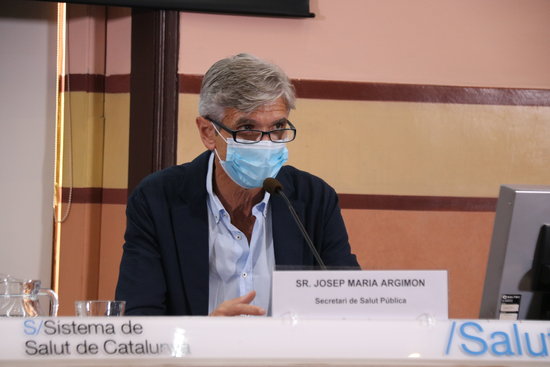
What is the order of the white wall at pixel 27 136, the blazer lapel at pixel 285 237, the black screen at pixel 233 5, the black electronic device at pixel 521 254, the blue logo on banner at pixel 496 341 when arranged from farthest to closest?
the white wall at pixel 27 136
the black screen at pixel 233 5
the blazer lapel at pixel 285 237
the black electronic device at pixel 521 254
the blue logo on banner at pixel 496 341

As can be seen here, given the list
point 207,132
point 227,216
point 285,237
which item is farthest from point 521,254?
point 207,132

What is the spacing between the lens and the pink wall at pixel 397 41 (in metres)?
3.32

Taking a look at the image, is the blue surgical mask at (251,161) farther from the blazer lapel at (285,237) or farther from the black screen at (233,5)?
the black screen at (233,5)

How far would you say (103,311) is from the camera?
1308 millimetres

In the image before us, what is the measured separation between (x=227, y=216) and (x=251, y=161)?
0.16 metres

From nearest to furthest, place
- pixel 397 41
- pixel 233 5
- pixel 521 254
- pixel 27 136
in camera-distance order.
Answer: pixel 521 254, pixel 233 5, pixel 397 41, pixel 27 136

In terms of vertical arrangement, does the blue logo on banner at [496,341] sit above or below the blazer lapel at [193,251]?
above

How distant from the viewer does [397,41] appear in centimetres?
345

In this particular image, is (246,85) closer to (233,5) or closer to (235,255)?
(235,255)

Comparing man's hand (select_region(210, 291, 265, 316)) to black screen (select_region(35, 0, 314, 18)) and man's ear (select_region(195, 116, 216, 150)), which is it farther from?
black screen (select_region(35, 0, 314, 18))

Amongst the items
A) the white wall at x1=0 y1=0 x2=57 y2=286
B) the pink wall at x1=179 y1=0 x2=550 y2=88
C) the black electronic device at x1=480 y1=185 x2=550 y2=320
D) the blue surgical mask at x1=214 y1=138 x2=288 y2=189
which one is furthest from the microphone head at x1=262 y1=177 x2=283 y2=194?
the white wall at x1=0 y1=0 x2=57 y2=286

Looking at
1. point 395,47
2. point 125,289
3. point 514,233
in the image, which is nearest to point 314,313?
point 514,233

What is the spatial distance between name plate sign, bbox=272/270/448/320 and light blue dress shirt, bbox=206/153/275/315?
0.69 metres

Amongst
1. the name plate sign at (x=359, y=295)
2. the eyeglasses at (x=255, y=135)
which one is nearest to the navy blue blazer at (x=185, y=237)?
the eyeglasses at (x=255, y=135)
